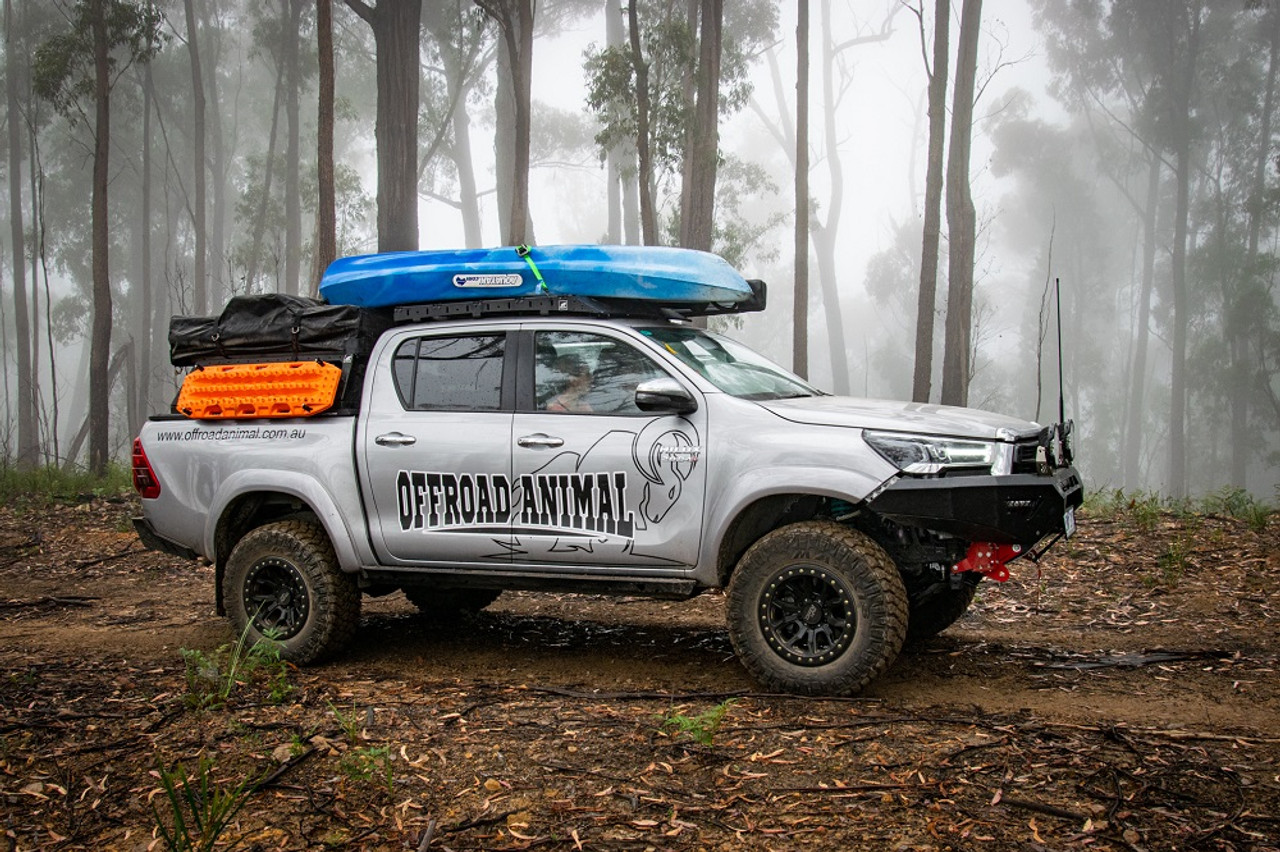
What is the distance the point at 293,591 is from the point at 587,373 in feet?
7.25

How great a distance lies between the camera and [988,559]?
4.85 metres

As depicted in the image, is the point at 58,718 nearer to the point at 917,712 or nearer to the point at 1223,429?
the point at 917,712

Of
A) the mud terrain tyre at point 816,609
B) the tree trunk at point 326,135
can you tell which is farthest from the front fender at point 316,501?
the tree trunk at point 326,135

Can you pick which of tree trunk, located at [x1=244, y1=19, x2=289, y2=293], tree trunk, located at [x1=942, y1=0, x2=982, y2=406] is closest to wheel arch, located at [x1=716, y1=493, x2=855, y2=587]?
tree trunk, located at [x1=942, y1=0, x2=982, y2=406]

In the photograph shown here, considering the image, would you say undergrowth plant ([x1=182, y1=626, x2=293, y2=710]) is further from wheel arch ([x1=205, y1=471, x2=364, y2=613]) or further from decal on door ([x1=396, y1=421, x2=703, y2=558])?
decal on door ([x1=396, y1=421, x2=703, y2=558])

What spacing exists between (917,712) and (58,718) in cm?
404

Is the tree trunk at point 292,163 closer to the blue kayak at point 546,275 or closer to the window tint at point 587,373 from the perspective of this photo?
the blue kayak at point 546,275

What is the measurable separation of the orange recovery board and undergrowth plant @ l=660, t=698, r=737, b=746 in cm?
282

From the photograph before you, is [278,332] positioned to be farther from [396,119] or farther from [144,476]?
[396,119]

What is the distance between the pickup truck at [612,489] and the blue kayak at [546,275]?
143 millimetres

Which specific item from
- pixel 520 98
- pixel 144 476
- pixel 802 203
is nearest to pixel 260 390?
pixel 144 476

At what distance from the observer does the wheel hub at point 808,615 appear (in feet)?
15.9

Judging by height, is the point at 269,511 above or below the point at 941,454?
below

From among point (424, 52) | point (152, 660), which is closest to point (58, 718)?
point (152, 660)
